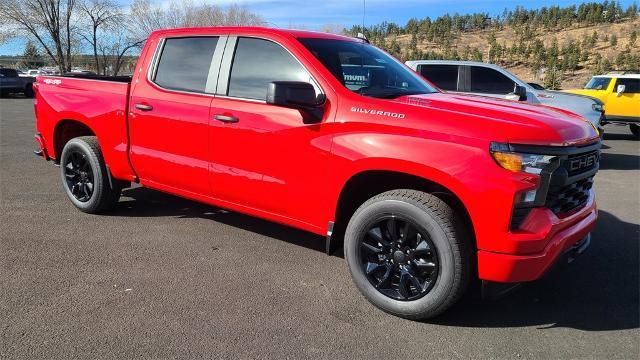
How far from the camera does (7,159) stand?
8570 millimetres

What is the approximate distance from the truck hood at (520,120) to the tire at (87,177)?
10.5 feet

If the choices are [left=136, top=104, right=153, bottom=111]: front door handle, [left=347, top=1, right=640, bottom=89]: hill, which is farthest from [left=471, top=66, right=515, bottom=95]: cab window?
[left=347, top=1, right=640, bottom=89]: hill

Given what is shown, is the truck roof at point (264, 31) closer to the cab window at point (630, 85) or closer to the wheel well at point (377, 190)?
the wheel well at point (377, 190)

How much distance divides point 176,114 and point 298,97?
4.80 feet

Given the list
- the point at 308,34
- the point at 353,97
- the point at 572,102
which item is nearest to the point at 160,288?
the point at 353,97

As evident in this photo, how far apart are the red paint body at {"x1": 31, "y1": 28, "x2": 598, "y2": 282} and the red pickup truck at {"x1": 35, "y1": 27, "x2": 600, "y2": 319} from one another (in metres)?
0.01

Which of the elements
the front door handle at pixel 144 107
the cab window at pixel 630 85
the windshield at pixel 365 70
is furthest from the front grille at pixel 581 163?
the cab window at pixel 630 85

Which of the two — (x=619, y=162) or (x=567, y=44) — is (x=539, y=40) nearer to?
(x=567, y=44)

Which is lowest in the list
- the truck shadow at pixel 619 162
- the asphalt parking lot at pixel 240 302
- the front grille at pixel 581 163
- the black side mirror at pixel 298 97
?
the asphalt parking lot at pixel 240 302

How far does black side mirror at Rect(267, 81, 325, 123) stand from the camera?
10.8 ft

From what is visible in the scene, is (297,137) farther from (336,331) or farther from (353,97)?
(336,331)

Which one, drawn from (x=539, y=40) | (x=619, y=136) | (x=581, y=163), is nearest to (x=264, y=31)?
(x=581, y=163)

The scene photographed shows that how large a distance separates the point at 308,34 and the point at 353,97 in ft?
3.25

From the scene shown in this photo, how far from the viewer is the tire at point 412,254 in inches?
119
